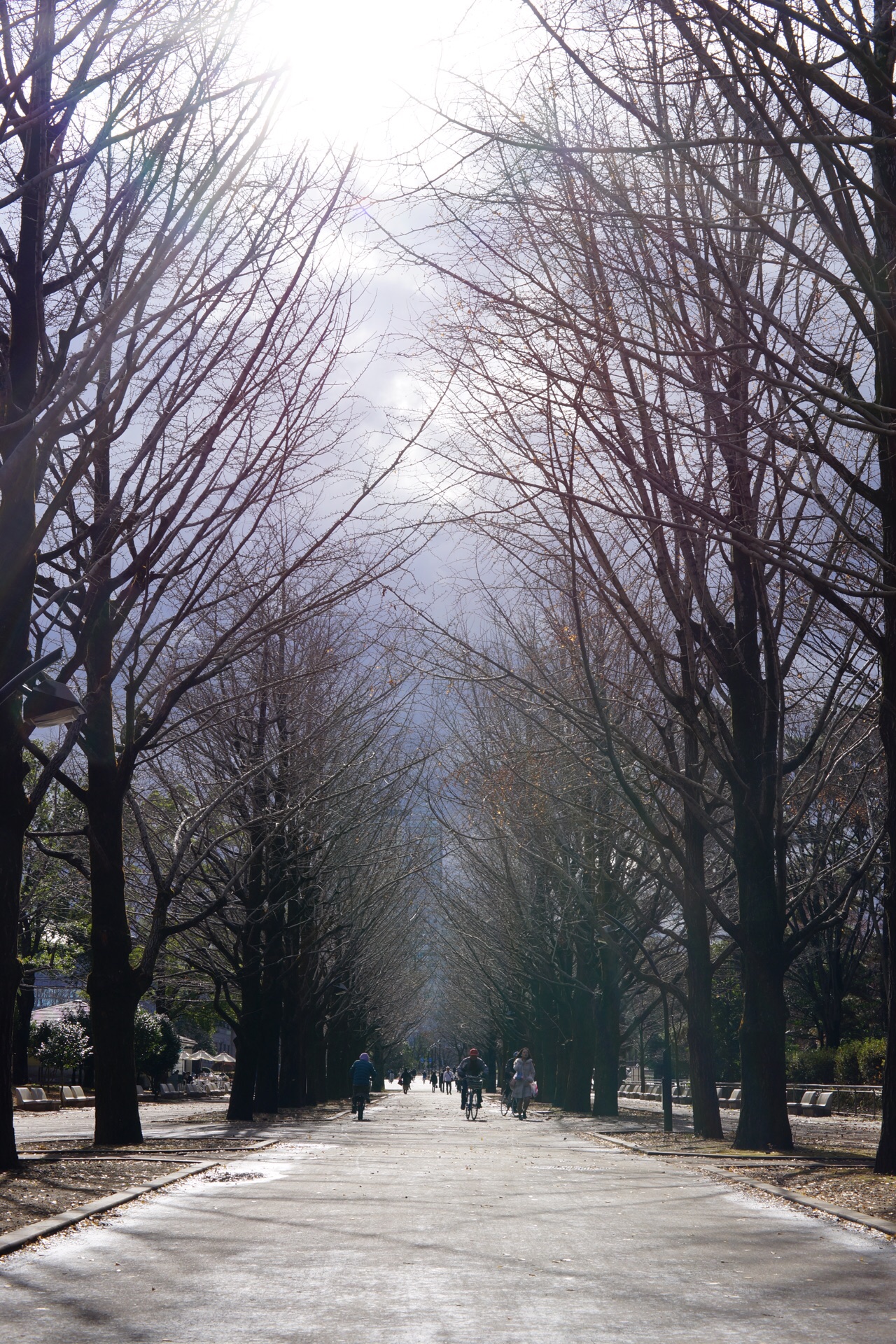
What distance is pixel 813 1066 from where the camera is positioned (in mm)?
44750

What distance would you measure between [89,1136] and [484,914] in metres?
24.0

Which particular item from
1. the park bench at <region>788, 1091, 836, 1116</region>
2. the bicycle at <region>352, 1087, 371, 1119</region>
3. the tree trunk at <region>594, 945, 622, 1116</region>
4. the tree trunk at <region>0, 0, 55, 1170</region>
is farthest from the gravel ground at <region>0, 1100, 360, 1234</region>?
the park bench at <region>788, 1091, 836, 1116</region>

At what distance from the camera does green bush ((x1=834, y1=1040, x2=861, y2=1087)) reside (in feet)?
134

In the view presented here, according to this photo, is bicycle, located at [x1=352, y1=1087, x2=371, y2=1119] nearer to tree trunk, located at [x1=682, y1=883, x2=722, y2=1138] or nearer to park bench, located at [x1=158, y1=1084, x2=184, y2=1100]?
tree trunk, located at [x1=682, y1=883, x2=722, y2=1138]

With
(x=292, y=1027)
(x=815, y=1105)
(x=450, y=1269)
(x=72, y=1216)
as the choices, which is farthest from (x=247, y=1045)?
(x=450, y=1269)

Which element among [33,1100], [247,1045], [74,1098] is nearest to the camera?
[247,1045]

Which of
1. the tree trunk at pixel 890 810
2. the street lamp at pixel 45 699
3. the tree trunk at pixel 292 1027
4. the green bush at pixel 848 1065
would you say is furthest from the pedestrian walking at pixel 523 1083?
the street lamp at pixel 45 699

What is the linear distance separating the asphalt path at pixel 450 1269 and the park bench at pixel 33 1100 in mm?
27713

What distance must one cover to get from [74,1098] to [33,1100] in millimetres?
2430

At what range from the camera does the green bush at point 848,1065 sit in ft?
134

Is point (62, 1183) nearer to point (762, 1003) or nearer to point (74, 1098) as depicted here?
point (762, 1003)

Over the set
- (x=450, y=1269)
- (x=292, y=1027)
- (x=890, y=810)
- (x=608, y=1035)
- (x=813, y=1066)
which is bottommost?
(x=813, y=1066)

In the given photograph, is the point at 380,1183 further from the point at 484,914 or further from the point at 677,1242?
the point at 484,914

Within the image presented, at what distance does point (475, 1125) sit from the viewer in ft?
96.6
